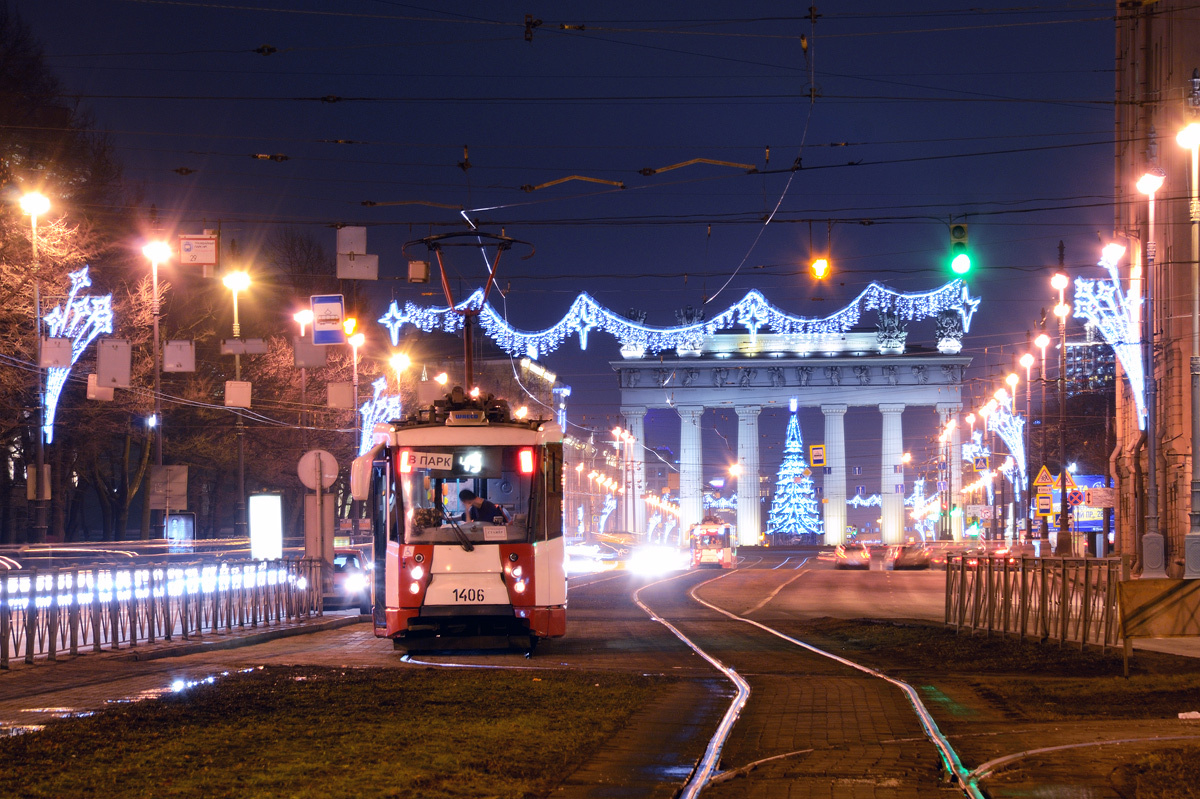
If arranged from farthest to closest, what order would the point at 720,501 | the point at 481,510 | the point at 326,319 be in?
the point at 720,501 < the point at 326,319 < the point at 481,510

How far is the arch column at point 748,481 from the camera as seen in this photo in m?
108

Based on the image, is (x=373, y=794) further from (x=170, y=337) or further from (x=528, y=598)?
(x=170, y=337)

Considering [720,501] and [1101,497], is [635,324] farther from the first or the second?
[720,501]

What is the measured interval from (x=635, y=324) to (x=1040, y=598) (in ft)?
167

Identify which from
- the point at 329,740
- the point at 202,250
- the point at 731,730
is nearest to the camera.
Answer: the point at 329,740

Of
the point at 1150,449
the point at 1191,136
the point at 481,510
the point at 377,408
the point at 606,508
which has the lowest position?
the point at 606,508

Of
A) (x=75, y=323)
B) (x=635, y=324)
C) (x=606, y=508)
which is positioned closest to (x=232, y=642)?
(x=75, y=323)

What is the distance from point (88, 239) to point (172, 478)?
35.7 feet

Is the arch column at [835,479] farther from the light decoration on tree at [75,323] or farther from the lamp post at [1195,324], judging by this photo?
the lamp post at [1195,324]

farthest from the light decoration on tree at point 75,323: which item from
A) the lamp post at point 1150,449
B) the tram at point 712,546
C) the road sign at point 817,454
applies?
the road sign at point 817,454

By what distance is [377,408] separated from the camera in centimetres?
6025

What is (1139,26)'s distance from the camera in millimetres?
42062

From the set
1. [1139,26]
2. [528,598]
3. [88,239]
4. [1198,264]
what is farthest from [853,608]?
[88,239]

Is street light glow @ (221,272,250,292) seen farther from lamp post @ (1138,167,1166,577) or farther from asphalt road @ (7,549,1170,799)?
lamp post @ (1138,167,1166,577)
